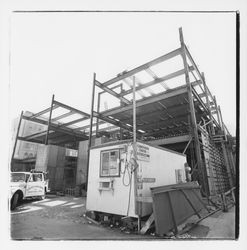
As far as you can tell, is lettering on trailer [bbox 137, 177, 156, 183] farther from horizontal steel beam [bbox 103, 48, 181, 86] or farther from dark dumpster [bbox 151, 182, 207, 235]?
horizontal steel beam [bbox 103, 48, 181, 86]

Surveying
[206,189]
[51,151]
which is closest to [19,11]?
[206,189]

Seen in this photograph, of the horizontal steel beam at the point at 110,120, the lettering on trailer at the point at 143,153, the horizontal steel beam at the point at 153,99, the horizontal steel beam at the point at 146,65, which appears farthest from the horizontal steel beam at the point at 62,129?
the lettering on trailer at the point at 143,153

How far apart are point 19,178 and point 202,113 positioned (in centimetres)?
1390

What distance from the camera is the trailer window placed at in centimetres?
598

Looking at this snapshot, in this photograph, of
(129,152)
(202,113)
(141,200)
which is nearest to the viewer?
(141,200)

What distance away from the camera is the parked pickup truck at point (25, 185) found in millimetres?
8784

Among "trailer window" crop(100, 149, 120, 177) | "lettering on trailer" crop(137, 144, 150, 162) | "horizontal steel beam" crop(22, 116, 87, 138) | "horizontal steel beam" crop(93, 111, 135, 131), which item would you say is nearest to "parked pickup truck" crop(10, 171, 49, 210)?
"trailer window" crop(100, 149, 120, 177)

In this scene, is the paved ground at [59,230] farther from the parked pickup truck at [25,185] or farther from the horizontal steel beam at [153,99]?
A: the horizontal steel beam at [153,99]

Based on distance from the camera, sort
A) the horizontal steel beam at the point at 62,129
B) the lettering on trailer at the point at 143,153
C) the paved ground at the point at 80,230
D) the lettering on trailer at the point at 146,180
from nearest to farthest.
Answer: the paved ground at the point at 80,230 → the lettering on trailer at the point at 146,180 → the lettering on trailer at the point at 143,153 → the horizontal steel beam at the point at 62,129

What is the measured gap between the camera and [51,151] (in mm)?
18500

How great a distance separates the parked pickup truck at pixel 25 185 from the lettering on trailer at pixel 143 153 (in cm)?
706

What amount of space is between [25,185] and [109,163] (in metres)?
6.70

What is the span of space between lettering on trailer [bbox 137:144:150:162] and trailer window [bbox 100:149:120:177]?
2.61 ft

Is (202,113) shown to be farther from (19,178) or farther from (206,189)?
(19,178)
